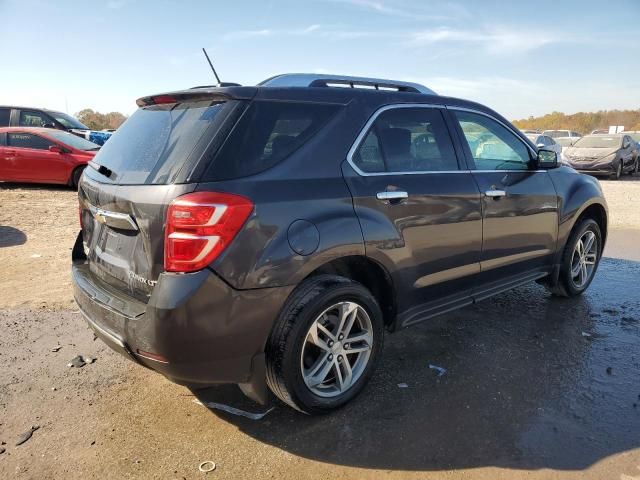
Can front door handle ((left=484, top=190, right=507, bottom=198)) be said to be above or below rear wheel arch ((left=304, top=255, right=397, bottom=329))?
above

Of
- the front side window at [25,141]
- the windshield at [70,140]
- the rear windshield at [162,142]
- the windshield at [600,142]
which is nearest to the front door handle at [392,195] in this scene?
the rear windshield at [162,142]

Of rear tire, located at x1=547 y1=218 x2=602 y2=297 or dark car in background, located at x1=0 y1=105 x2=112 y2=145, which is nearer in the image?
rear tire, located at x1=547 y1=218 x2=602 y2=297

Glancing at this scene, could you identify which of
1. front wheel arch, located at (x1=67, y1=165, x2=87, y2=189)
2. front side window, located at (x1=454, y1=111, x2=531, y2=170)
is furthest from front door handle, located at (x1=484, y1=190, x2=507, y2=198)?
front wheel arch, located at (x1=67, y1=165, x2=87, y2=189)

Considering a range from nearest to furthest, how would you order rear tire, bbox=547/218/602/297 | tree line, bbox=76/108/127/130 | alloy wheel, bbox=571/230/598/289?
rear tire, bbox=547/218/602/297, alloy wheel, bbox=571/230/598/289, tree line, bbox=76/108/127/130

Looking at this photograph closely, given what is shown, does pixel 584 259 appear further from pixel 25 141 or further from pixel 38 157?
pixel 25 141

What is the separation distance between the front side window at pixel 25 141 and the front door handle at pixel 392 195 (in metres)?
10.5

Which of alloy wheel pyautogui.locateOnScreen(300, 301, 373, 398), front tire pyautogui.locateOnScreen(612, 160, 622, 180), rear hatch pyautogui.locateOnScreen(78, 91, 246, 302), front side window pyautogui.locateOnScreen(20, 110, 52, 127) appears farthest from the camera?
front tire pyautogui.locateOnScreen(612, 160, 622, 180)

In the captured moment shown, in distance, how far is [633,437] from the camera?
2.78 m

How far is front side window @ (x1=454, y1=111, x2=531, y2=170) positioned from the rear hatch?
1.99 metres

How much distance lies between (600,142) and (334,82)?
60.7 feet

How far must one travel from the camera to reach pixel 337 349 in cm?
299

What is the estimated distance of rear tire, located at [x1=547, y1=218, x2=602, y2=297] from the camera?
4797mm

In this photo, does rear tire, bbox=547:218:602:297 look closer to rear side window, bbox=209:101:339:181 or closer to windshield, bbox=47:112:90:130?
rear side window, bbox=209:101:339:181

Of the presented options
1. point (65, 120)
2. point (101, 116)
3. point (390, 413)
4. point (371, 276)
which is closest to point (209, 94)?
point (371, 276)
